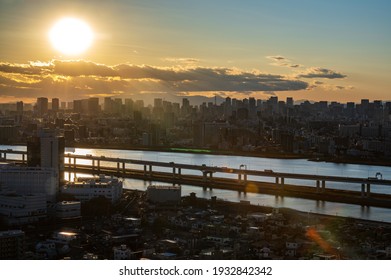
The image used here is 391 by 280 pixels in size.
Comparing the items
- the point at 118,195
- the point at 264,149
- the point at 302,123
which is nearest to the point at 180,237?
the point at 118,195

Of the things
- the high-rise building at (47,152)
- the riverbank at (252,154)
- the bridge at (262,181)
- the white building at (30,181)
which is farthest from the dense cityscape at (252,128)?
the white building at (30,181)

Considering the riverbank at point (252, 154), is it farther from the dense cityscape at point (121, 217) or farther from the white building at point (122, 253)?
the white building at point (122, 253)

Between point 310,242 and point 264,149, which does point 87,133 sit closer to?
point 264,149

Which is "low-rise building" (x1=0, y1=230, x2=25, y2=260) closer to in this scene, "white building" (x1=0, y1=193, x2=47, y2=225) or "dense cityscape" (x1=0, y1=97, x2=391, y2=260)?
"dense cityscape" (x1=0, y1=97, x2=391, y2=260)

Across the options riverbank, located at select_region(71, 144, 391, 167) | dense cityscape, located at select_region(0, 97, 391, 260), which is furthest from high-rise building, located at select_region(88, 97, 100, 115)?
riverbank, located at select_region(71, 144, 391, 167)

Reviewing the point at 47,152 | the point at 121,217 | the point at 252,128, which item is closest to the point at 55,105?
the point at 47,152

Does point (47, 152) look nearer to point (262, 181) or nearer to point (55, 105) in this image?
point (55, 105)
